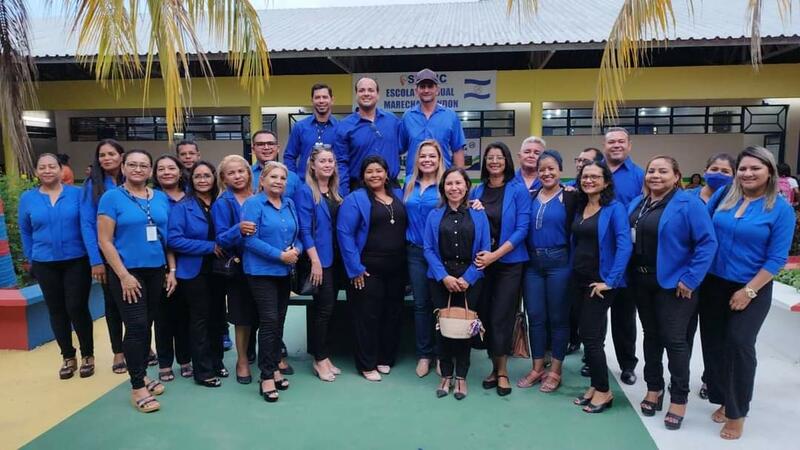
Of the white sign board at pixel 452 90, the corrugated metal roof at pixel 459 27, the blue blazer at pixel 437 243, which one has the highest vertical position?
the corrugated metal roof at pixel 459 27

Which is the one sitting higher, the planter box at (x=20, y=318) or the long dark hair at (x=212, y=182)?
the long dark hair at (x=212, y=182)

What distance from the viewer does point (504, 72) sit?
37.7 ft

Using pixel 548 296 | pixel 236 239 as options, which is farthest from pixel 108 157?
pixel 548 296

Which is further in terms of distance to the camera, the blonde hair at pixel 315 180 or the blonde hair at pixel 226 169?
the blonde hair at pixel 315 180

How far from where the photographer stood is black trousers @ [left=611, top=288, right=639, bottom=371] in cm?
408

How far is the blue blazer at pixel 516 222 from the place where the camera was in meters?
3.97

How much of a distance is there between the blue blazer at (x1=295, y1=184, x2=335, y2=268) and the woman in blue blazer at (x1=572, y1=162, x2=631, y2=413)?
184 centimetres

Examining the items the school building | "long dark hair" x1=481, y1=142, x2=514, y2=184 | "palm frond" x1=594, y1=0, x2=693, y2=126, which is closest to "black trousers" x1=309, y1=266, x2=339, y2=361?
"long dark hair" x1=481, y1=142, x2=514, y2=184

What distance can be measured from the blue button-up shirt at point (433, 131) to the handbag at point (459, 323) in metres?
1.42

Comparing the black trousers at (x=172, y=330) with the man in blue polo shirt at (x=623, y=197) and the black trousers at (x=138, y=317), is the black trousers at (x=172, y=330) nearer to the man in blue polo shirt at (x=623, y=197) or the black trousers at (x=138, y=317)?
the black trousers at (x=138, y=317)

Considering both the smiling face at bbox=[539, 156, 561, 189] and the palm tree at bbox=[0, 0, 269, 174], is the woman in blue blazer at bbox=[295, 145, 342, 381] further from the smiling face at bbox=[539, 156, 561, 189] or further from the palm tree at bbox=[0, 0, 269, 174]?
the smiling face at bbox=[539, 156, 561, 189]

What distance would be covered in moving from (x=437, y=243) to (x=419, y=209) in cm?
38

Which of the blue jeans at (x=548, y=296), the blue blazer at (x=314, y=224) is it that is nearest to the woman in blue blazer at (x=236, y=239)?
the blue blazer at (x=314, y=224)

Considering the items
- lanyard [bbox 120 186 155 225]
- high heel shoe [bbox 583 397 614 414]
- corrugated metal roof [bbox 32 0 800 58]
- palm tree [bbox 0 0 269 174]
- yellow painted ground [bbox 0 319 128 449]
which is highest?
corrugated metal roof [bbox 32 0 800 58]
